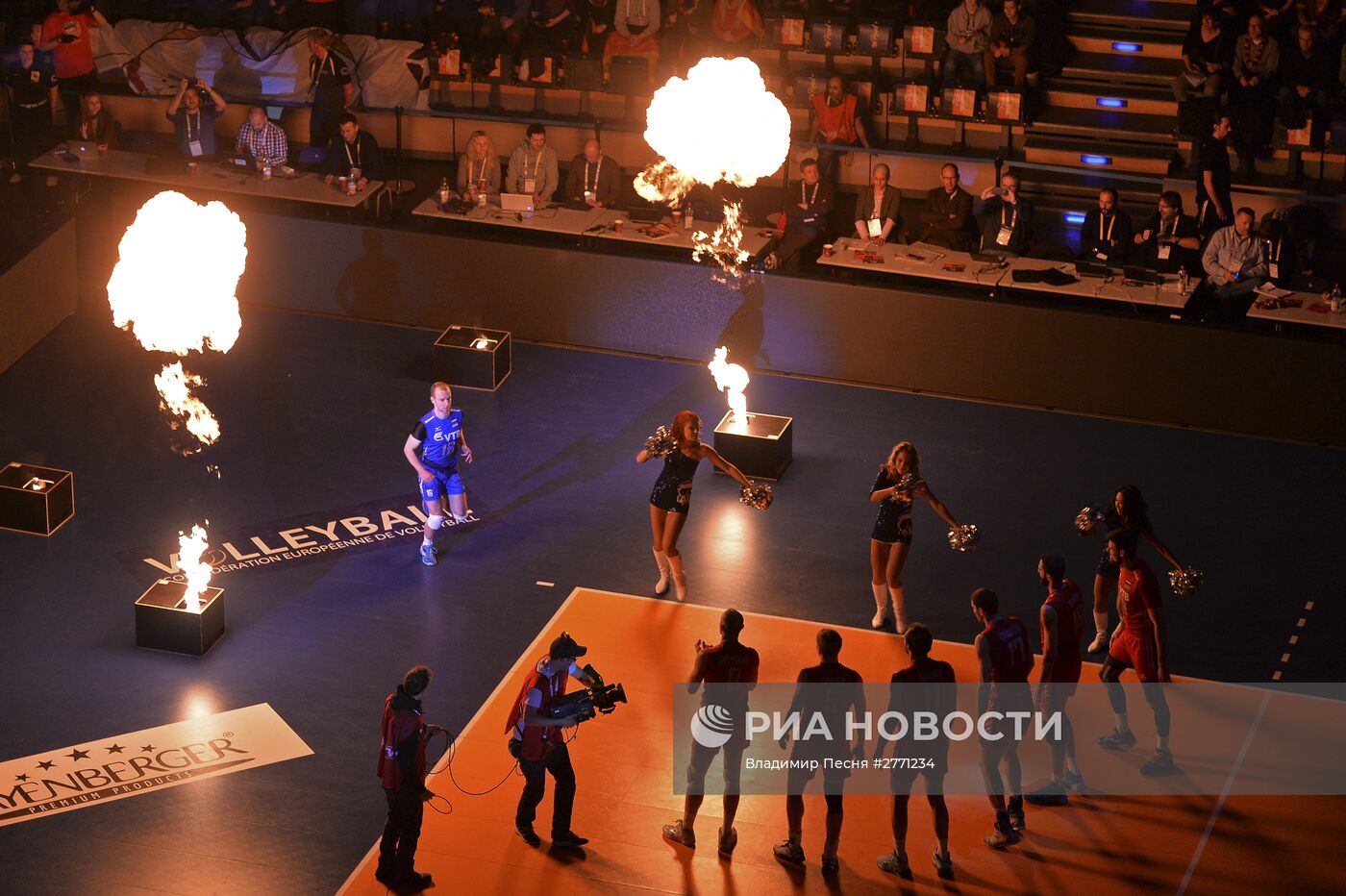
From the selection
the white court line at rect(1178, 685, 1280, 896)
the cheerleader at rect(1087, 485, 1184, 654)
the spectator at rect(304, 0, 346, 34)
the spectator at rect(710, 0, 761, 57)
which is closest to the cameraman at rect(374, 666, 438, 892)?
the white court line at rect(1178, 685, 1280, 896)

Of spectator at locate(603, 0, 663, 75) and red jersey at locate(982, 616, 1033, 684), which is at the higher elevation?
spectator at locate(603, 0, 663, 75)

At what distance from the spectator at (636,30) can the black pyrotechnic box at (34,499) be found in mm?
9654

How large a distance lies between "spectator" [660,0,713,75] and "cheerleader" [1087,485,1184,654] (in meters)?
10.2

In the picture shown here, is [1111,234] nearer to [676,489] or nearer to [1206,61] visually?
[1206,61]

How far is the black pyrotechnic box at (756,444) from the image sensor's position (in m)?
16.1

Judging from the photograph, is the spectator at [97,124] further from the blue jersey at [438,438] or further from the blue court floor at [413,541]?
the blue jersey at [438,438]

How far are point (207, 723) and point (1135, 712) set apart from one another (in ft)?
22.0

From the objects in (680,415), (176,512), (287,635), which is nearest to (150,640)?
(287,635)

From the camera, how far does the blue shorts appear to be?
14.6 metres

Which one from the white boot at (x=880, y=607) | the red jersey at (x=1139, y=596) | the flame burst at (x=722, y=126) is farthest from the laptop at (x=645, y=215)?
the red jersey at (x=1139, y=596)

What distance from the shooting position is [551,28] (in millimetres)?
22344

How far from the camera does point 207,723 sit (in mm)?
12242

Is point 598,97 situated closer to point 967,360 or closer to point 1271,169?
point 967,360

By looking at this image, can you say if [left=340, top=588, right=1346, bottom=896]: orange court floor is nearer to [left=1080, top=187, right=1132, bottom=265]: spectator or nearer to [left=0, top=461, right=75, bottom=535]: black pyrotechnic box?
[left=0, top=461, right=75, bottom=535]: black pyrotechnic box
